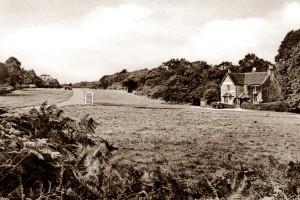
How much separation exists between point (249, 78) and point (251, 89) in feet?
7.95

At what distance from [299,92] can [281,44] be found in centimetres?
4385

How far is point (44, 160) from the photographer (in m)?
1.97

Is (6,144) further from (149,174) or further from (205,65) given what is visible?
(205,65)

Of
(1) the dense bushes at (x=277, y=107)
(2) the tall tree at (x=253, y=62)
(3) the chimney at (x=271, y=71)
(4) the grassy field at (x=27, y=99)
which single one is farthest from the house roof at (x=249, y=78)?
(4) the grassy field at (x=27, y=99)

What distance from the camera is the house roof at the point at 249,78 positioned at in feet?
238

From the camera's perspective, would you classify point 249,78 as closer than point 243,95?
No

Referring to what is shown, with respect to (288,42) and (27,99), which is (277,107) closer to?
(27,99)

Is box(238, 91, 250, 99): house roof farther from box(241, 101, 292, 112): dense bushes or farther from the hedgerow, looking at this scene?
the hedgerow

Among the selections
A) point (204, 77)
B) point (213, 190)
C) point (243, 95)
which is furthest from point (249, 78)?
point (213, 190)

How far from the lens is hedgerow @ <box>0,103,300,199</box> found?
1901 millimetres

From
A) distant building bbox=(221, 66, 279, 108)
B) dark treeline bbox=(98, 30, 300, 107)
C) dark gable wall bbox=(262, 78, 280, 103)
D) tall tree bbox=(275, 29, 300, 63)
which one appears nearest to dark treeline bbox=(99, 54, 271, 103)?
dark treeline bbox=(98, 30, 300, 107)

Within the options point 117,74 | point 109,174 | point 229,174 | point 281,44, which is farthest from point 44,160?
point 117,74

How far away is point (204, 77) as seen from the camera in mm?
71875

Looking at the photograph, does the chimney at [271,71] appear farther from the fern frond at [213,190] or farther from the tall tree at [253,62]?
the fern frond at [213,190]
